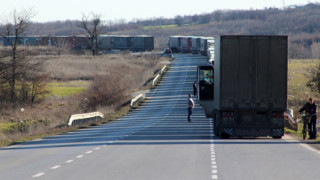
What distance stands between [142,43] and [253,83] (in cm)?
11875

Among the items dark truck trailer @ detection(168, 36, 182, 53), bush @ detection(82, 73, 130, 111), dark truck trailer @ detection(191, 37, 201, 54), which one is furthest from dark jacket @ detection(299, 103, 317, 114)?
dark truck trailer @ detection(168, 36, 182, 53)

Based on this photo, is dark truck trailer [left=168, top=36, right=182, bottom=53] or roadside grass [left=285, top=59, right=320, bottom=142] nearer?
roadside grass [left=285, top=59, right=320, bottom=142]

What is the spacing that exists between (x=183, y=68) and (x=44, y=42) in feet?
221

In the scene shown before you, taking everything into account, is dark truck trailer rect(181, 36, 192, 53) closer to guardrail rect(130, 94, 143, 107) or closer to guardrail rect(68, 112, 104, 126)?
guardrail rect(130, 94, 143, 107)

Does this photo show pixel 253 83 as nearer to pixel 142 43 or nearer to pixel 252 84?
pixel 252 84

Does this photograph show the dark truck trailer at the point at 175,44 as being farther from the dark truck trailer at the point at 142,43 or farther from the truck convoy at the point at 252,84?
the truck convoy at the point at 252,84

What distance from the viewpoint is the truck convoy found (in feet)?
72.3

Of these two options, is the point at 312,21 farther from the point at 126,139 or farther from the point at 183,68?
the point at 126,139

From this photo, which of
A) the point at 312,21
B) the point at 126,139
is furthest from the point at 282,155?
the point at 312,21

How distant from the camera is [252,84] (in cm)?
2223

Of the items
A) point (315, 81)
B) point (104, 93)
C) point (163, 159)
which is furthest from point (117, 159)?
point (315, 81)

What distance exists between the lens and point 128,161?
14.9m

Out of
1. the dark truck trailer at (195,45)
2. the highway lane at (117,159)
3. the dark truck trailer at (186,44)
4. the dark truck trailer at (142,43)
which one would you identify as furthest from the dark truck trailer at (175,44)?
the highway lane at (117,159)

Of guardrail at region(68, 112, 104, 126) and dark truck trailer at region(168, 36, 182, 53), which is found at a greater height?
dark truck trailer at region(168, 36, 182, 53)
